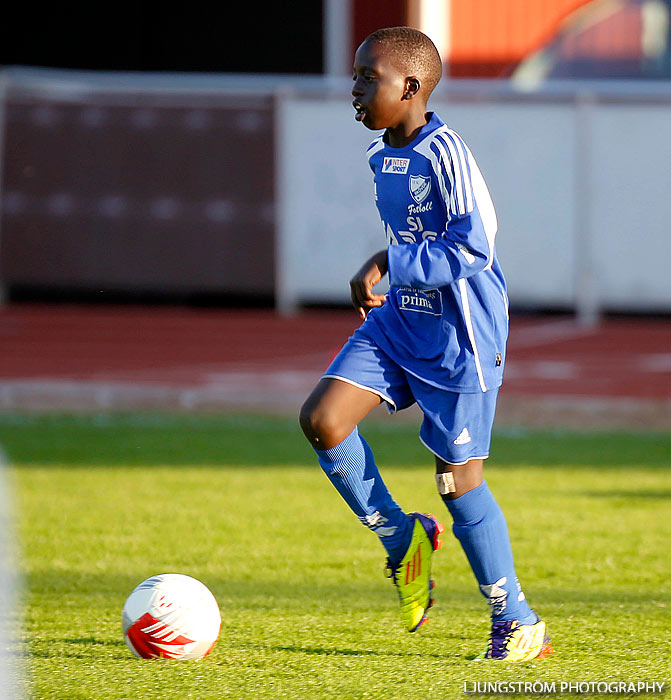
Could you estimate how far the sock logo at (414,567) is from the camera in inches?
169

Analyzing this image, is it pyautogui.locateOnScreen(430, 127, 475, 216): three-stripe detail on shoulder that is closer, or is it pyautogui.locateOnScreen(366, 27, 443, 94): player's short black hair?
pyautogui.locateOnScreen(430, 127, 475, 216): three-stripe detail on shoulder

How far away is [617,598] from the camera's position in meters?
4.98

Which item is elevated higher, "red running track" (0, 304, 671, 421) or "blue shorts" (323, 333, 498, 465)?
"blue shorts" (323, 333, 498, 465)

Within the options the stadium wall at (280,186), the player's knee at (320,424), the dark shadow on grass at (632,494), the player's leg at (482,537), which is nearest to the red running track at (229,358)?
the stadium wall at (280,186)

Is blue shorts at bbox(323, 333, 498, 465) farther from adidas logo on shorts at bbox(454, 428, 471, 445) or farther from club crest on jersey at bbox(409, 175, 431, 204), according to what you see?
club crest on jersey at bbox(409, 175, 431, 204)

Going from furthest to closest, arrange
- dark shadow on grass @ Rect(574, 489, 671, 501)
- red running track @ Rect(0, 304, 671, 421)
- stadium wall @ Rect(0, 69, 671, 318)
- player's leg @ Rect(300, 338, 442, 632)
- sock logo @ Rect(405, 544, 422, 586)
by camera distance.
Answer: stadium wall @ Rect(0, 69, 671, 318) → red running track @ Rect(0, 304, 671, 421) → dark shadow on grass @ Rect(574, 489, 671, 501) → sock logo @ Rect(405, 544, 422, 586) → player's leg @ Rect(300, 338, 442, 632)

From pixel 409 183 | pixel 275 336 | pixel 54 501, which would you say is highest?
pixel 409 183

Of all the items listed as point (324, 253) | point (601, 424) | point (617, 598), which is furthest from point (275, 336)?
point (617, 598)

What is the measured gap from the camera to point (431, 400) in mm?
4207

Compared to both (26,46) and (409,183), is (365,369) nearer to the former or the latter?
(409,183)

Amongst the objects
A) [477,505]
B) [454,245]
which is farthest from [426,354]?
[477,505]

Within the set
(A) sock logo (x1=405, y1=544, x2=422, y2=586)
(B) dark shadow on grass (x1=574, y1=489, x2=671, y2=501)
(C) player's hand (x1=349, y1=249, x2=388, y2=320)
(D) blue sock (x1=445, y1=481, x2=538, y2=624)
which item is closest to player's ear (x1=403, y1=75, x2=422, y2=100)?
(C) player's hand (x1=349, y1=249, x2=388, y2=320)

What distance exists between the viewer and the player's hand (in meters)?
4.03

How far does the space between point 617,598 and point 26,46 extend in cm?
2026
